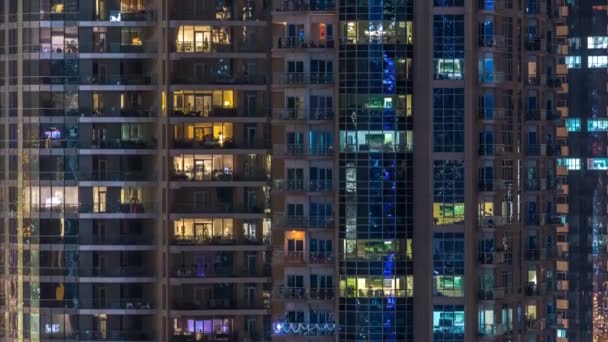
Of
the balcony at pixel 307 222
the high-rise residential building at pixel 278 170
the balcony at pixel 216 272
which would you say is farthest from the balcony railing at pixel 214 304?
the balcony at pixel 307 222

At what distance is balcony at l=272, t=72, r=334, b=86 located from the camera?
11962 cm

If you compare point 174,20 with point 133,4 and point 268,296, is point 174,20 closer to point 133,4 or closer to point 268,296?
point 133,4

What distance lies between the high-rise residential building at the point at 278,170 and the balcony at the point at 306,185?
12cm

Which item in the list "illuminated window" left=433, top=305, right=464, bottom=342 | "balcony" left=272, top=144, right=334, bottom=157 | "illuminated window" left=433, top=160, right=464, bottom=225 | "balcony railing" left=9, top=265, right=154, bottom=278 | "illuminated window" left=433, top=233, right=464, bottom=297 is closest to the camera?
"illuminated window" left=433, top=305, right=464, bottom=342

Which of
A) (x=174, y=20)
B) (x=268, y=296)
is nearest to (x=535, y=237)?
(x=268, y=296)

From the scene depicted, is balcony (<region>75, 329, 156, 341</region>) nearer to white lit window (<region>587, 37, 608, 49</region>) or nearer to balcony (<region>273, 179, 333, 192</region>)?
balcony (<region>273, 179, 333, 192</region>)

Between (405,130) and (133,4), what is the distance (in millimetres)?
16572

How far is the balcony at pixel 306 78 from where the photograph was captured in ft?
392

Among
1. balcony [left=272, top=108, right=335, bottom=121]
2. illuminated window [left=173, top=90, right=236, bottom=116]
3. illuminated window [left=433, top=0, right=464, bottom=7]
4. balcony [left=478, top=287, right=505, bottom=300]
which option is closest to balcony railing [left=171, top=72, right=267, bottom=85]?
illuminated window [left=173, top=90, right=236, bottom=116]

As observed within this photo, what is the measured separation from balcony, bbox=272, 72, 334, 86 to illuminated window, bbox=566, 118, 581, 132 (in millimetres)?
55476

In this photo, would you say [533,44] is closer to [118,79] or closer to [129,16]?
[129,16]

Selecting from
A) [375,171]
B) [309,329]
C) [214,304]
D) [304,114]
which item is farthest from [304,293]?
[304,114]

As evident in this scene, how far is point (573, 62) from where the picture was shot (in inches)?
6845

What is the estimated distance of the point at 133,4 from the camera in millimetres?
124250
